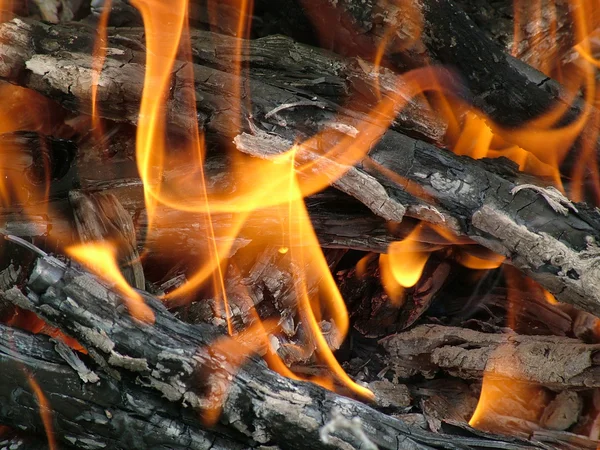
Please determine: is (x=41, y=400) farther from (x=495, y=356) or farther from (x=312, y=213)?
(x=495, y=356)

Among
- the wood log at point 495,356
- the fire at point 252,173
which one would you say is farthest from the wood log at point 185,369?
the wood log at point 495,356

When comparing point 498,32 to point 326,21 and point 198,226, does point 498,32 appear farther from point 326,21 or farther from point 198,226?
point 198,226

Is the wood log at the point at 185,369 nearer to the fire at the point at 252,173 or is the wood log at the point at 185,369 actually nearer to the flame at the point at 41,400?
the flame at the point at 41,400

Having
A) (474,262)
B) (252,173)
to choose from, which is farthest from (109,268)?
(474,262)

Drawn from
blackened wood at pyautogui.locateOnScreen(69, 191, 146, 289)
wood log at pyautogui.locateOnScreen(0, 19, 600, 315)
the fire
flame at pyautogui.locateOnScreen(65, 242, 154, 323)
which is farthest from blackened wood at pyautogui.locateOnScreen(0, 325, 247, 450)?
wood log at pyautogui.locateOnScreen(0, 19, 600, 315)

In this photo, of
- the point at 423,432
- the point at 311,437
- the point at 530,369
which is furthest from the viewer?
the point at 530,369

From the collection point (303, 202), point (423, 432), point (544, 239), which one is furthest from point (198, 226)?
point (544, 239)

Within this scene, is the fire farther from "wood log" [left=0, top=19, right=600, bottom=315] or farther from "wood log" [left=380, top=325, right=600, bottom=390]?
"wood log" [left=380, top=325, right=600, bottom=390]

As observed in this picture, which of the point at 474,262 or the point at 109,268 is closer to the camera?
the point at 109,268
